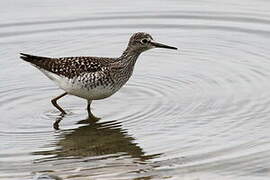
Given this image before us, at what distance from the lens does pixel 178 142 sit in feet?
41.9

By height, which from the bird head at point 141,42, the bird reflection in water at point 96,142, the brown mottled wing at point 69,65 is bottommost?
the bird reflection in water at point 96,142

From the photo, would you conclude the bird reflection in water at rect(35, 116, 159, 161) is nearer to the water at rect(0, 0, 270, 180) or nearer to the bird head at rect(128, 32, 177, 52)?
the water at rect(0, 0, 270, 180)

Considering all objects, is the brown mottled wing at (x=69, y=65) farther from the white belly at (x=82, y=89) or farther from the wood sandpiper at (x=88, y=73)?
the white belly at (x=82, y=89)

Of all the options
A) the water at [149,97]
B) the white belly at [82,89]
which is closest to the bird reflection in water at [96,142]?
the water at [149,97]

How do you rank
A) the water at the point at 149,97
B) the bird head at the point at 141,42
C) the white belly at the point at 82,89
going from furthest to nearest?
1. the bird head at the point at 141,42
2. the white belly at the point at 82,89
3. the water at the point at 149,97

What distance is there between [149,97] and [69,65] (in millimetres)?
1647

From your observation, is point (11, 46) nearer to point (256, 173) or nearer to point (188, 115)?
point (188, 115)

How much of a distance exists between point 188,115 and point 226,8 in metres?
6.23

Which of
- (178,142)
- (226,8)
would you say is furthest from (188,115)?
(226,8)

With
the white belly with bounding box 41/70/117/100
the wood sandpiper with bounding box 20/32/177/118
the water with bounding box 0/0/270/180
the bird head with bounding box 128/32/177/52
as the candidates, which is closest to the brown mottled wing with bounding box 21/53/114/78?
the wood sandpiper with bounding box 20/32/177/118

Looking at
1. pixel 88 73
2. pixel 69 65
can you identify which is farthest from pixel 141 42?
pixel 69 65

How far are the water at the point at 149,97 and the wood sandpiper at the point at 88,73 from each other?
441 millimetres

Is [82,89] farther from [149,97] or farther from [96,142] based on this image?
[149,97]

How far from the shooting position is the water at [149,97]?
39.6 feet
